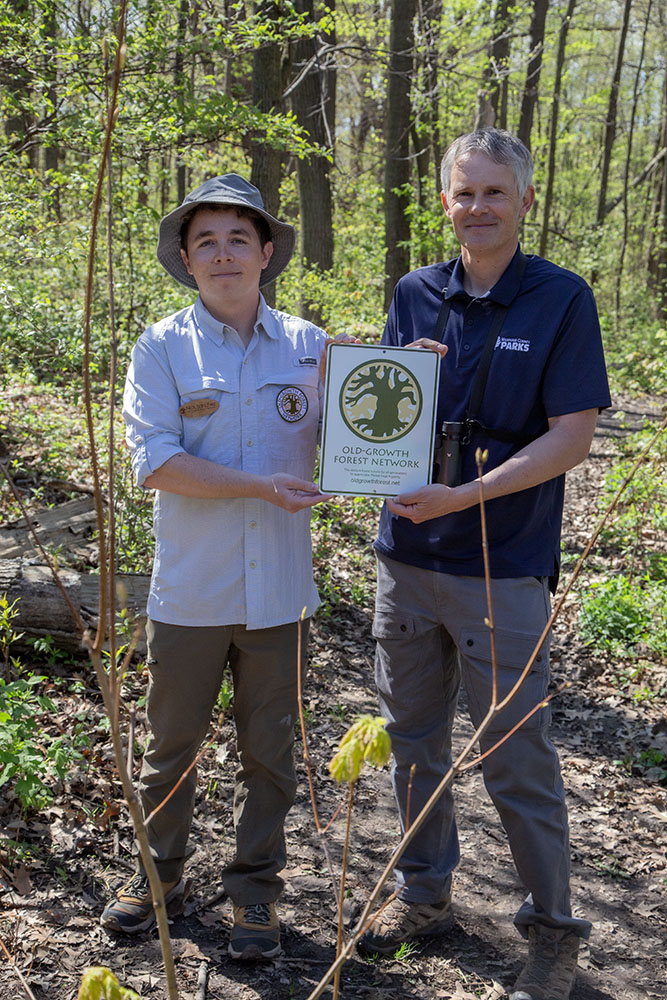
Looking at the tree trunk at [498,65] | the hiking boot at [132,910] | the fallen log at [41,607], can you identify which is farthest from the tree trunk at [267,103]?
the hiking boot at [132,910]

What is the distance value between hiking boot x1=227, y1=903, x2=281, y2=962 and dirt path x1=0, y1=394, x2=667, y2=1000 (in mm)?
62

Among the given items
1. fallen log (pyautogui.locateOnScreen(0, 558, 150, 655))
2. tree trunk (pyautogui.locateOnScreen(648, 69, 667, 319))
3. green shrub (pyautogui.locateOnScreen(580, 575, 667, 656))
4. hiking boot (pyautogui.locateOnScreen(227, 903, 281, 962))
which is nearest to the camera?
hiking boot (pyautogui.locateOnScreen(227, 903, 281, 962))

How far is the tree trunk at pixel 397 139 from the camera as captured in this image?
10.4m

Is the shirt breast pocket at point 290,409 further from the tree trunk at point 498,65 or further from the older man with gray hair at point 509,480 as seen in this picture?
the tree trunk at point 498,65

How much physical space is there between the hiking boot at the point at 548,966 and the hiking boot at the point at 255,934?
33.6 inches

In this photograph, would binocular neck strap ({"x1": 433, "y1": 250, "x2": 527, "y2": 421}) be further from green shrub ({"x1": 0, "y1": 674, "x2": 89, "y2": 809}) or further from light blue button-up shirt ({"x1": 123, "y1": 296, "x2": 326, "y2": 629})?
green shrub ({"x1": 0, "y1": 674, "x2": 89, "y2": 809})

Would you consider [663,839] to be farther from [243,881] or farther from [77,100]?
[77,100]

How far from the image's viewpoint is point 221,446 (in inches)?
117

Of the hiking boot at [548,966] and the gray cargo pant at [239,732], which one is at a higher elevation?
the gray cargo pant at [239,732]

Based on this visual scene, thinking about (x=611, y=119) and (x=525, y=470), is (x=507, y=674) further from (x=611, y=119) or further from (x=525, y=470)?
(x=611, y=119)

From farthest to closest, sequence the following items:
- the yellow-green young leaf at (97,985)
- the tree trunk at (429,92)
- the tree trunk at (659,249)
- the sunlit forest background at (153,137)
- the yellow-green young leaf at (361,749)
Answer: the tree trunk at (659,249)
the tree trunk at (429,92)
the sunlit forest background at (153,137)
the yellow-green young leaf at (361,749)
the yellow-green young leaf at (97,985)

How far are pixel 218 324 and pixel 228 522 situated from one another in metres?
0.69

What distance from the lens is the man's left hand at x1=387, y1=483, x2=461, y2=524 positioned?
9.06 feet

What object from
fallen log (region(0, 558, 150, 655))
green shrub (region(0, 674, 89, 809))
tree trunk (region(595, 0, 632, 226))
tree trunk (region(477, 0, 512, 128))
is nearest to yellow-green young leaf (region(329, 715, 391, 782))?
green shrub (region(0, 674, 89, 809))
